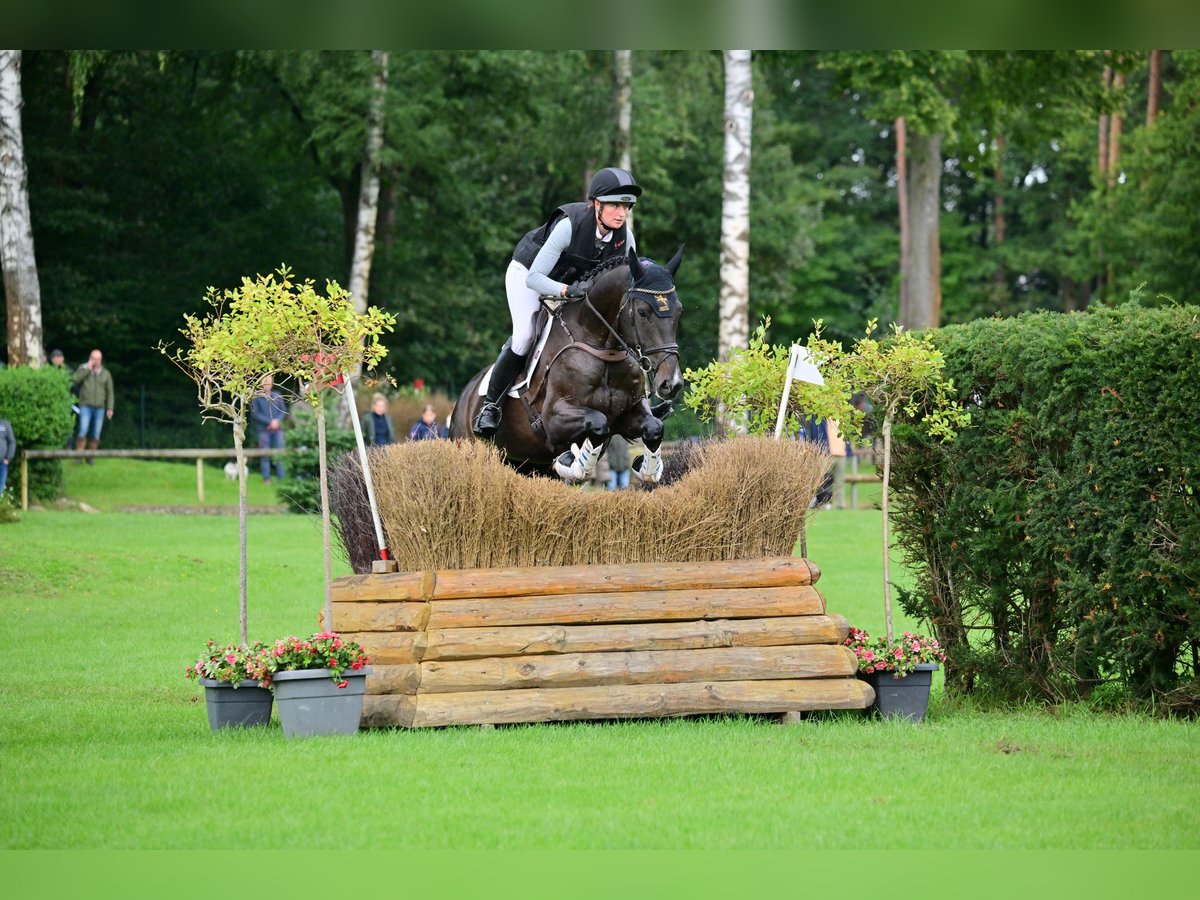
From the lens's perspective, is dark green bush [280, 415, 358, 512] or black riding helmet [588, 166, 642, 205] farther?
dark green bush [280, 415, 358, 512]

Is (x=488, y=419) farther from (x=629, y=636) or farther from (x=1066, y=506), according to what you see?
(x=1066, y=506)

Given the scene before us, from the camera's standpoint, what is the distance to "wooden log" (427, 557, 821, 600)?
805 centimetres

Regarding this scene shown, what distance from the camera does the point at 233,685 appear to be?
7863mm

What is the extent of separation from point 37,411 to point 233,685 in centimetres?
1527

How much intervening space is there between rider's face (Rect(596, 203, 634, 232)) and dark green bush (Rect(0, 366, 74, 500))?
1503 centimetres

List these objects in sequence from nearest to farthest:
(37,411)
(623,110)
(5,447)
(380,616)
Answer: (380,616) < (5,447) < (37,411) < (623,110)

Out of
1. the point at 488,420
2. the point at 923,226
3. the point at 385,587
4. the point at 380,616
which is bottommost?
the point at 380,616

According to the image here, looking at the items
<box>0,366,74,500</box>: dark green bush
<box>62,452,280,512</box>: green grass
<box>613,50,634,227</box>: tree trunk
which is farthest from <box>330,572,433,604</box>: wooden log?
<box>613,50,634,227</box>: tree trunk

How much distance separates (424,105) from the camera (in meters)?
31.5

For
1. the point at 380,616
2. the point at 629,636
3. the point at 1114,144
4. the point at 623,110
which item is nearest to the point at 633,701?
the point at 629,636

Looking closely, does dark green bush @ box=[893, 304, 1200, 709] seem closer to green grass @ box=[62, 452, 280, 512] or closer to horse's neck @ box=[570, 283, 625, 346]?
horse's neck @ box=[570, 283, 625, 346]

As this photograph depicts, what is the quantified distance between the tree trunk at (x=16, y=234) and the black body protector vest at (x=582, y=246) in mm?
15533

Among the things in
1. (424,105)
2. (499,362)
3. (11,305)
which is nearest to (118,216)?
(424,105)
